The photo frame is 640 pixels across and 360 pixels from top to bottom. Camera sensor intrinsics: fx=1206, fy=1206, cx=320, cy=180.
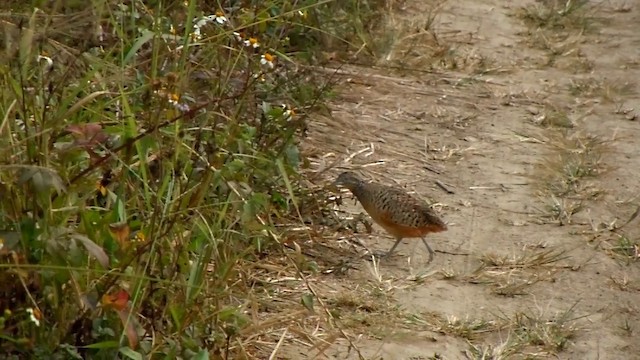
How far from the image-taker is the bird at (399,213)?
4.98 metres

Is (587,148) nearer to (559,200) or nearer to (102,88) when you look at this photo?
(559,200)

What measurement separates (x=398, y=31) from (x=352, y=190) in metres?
2.45

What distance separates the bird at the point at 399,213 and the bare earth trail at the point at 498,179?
11 cm

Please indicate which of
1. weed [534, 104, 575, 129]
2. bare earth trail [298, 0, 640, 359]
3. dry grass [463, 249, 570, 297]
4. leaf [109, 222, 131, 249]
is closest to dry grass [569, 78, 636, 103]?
bare earth trail [298, 0, 640, 359]

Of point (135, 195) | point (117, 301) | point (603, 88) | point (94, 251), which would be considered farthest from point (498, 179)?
point (94, 251)

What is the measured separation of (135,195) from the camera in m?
3.98

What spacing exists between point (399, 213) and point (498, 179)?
1.03 meters

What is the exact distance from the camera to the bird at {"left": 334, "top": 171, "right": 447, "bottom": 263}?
498 centimetres

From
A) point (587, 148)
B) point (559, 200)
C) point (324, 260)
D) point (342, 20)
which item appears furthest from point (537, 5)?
point (324, 260)

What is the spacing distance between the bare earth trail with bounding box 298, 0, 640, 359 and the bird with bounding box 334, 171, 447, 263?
113 mm

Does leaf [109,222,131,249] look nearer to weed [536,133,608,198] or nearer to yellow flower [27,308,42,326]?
yellow flower [27,308,42,326]

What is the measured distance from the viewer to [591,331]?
4.45 metres

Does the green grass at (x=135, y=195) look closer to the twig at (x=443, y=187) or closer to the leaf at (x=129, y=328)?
the leaf at (x=129, y=328)

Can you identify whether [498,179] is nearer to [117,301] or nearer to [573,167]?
[573,167]
